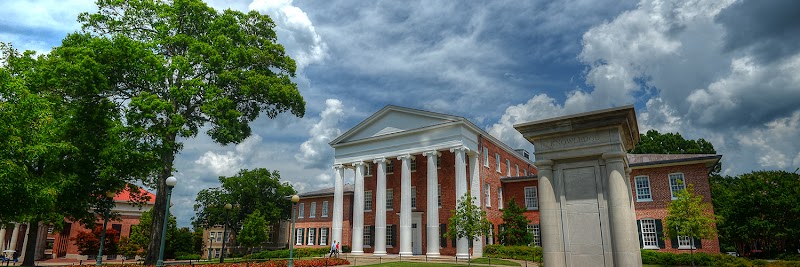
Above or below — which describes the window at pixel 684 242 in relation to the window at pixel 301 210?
below

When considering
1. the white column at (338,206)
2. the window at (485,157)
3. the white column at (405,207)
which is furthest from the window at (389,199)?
the window at (485,157)

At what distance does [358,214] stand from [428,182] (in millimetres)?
7671

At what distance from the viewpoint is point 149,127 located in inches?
967

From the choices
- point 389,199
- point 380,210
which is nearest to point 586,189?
point 380,210

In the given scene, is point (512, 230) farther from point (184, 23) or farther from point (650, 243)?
point (184, 23)

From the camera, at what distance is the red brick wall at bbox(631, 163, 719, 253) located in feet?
102

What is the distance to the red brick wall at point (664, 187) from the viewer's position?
30969mm

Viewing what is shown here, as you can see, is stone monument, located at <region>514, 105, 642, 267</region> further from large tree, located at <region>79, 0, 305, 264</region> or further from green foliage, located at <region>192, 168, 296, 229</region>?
green foliage, located at <region>192, 168, 296, 229</region>

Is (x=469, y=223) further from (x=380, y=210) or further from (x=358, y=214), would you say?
(x=358, y=214)

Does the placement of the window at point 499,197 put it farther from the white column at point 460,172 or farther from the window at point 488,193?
the white column at point 460,172

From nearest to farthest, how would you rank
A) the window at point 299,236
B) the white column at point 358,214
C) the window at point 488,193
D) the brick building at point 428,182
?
the brick building at point 428,182, the window at point 488,193, the white column at point 358,214, the window at point 299,236

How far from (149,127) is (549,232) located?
22054 millimetres

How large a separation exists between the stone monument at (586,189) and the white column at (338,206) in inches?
1267

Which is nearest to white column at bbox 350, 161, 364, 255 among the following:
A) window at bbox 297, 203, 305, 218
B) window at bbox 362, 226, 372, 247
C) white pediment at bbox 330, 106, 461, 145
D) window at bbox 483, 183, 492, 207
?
window at bbox 362, 226, 372, 247
